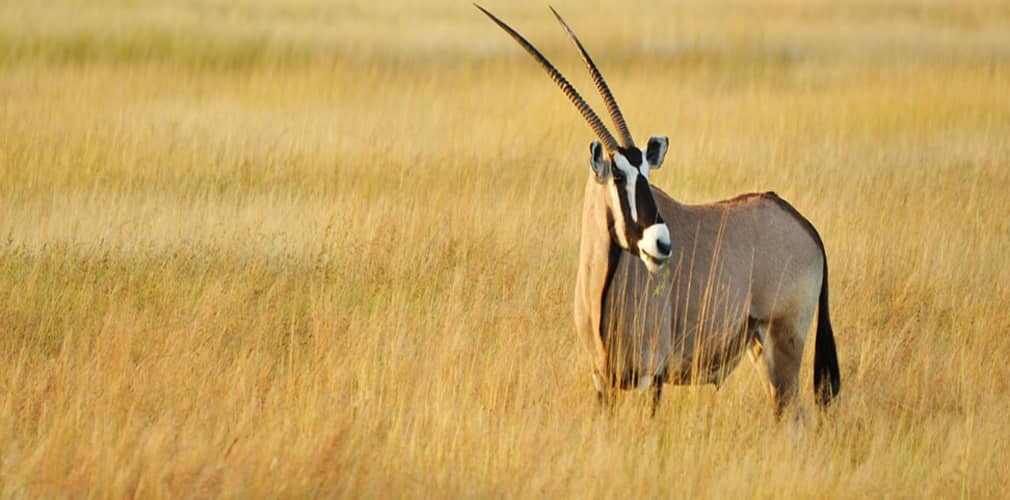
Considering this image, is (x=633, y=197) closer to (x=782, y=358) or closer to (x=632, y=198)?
(x=632, y=198)

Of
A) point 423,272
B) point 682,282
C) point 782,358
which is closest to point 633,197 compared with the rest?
point 682,282

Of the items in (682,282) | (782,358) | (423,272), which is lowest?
(423,272)

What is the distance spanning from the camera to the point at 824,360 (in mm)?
5891

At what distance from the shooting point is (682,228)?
222 inches

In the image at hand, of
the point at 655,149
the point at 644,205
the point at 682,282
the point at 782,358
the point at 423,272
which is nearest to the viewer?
the point at 644,205

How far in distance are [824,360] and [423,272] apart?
9.65 ft

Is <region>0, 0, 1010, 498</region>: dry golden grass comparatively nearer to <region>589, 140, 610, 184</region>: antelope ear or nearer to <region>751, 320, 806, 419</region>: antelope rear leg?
<region>751, 320, 806, 419</region>: antelope rear leg

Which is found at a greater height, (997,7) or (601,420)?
(997,7)

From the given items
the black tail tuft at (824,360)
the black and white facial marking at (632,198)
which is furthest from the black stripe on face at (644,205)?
the black tail tuft at (824,360)

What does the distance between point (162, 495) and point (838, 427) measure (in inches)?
104

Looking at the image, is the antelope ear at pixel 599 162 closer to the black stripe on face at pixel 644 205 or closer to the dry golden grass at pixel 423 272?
the black stripe on face at pixel 644 205

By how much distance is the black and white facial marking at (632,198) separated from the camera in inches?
194

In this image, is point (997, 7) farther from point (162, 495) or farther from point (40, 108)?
point (162, 495)

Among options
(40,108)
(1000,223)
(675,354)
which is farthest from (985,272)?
(40,108)
